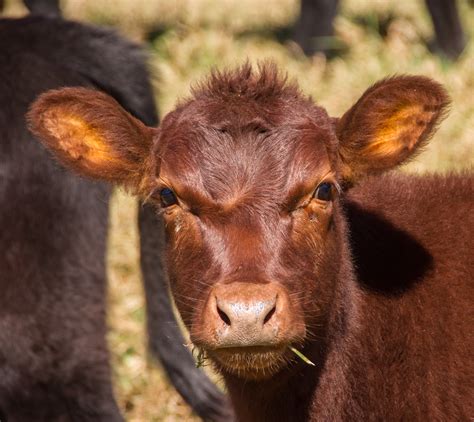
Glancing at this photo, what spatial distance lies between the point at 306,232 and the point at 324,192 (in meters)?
0.19

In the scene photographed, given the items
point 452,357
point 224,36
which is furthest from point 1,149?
point 224,36

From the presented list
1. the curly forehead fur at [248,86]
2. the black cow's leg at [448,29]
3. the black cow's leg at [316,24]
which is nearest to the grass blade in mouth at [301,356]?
the curly forehead fur at [248,86]

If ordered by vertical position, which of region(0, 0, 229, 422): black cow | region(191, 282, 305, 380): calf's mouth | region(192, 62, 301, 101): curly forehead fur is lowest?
region(0, 0, 229, 422): black cow

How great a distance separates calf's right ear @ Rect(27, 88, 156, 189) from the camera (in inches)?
191

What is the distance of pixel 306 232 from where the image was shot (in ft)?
14.7

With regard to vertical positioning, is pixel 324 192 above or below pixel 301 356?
above

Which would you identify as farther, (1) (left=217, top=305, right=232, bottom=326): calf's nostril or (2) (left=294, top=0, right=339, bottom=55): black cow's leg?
(2) (left=294, top=0, right=339, bottom=55): black cow's leg

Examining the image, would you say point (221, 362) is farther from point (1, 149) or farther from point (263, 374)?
point (1, 149)

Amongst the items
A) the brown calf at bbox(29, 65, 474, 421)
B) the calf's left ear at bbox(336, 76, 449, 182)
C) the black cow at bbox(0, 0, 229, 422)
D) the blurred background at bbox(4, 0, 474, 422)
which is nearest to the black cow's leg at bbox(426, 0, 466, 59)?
the blurred background at bbox(4, 0, 474, 422)

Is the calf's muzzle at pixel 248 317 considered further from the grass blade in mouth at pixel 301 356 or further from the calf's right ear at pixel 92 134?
the calf's right ear at pixel 92 134

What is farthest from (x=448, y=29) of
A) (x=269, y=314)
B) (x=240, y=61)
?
(x=269, y=314)

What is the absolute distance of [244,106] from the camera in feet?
15.1

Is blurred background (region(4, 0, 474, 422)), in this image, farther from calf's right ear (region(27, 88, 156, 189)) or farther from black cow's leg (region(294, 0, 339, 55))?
calf's right ear (region(27, 88, 156, 189))

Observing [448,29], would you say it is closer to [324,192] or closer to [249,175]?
[324,192]
